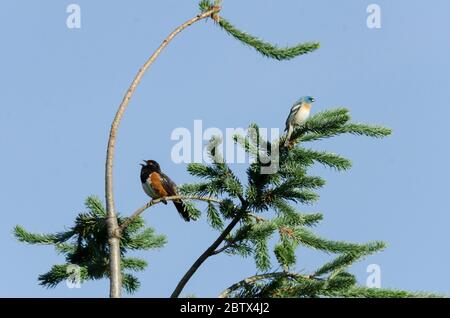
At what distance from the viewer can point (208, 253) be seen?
6145mm

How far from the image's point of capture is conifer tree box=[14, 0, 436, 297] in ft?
19.4

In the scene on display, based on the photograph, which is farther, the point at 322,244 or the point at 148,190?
the point at 148,190

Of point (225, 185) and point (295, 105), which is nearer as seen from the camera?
point (225, 185)

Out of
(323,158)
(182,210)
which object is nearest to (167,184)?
(182,210)

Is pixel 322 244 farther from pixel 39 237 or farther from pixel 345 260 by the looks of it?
pixel 39 237

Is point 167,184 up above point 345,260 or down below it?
above

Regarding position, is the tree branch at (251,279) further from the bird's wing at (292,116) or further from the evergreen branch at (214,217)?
the bird's wing at (292,116)

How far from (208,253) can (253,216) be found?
422 mm

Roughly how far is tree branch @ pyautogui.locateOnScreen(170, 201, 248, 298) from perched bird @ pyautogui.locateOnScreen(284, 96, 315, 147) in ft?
1.77

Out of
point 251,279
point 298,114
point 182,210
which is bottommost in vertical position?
point 251,279
